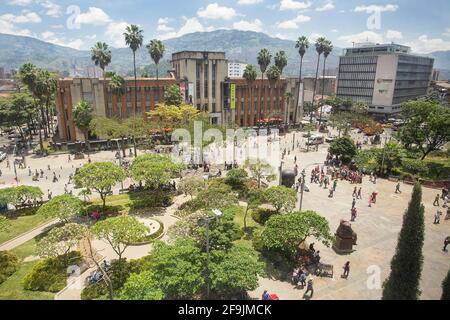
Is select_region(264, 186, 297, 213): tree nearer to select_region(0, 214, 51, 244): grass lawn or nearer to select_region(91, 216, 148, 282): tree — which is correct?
select_region(91, 216, 148, 282): tree

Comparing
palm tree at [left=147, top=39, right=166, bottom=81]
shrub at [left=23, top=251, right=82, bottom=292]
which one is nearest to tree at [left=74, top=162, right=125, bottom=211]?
shrub at [left=23, top=251, right=82, bottom=292]

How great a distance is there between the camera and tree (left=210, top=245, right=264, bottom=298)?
1809 cm

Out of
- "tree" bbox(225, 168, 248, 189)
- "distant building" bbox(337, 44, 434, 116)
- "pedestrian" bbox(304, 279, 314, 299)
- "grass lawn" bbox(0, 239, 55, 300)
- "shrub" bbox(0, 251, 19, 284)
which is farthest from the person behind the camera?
"distant building" bbox(337, 44, 434, 116)

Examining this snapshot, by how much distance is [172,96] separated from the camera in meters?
67.9

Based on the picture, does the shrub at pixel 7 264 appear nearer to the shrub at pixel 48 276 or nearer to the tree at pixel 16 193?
the shrub at pixel 48 276

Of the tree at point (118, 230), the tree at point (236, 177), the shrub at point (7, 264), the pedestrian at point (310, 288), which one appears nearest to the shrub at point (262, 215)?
the tree at point (236, 177)

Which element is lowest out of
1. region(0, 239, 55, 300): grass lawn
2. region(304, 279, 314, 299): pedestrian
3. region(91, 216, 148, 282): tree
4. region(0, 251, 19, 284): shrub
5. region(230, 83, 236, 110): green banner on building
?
region(0, 239, 55, 300): grass lawn

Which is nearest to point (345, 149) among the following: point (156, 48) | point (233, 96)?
point (233, 96)

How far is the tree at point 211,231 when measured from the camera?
21562 millimetres

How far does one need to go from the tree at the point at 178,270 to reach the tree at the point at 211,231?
2140mm

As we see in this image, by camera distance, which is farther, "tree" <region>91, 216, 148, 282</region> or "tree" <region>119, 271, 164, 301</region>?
"tree" <region>91, 216, 148, 282</region>

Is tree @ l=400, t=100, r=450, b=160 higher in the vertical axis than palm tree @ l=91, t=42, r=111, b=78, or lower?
lower

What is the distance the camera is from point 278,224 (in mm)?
23172

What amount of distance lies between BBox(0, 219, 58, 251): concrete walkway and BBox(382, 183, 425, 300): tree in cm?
3043
